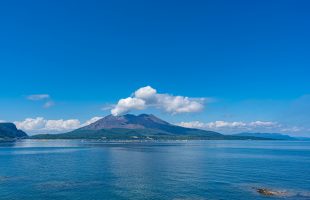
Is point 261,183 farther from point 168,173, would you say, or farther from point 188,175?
point 168,173

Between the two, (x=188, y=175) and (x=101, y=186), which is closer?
(x=101, y=186)

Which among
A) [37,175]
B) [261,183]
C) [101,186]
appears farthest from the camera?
[37,175]

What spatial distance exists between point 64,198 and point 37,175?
47182 millimetres

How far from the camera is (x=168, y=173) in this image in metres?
140

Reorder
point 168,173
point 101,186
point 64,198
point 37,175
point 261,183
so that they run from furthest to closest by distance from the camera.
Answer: point 168,173 → point 37,175 → point 261,183 → point 101,186 → point 64,198

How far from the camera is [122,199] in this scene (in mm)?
87938

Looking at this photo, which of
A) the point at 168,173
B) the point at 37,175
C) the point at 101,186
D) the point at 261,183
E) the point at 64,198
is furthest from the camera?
the point at 168,173

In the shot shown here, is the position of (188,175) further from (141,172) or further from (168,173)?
(141,172)

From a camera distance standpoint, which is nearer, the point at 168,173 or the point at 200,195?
the point at 200,195

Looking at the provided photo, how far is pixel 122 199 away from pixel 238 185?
139 ft

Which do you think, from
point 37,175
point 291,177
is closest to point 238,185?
point 291,177

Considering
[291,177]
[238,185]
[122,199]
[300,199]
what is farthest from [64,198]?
[291,177]

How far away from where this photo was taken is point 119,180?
118 m

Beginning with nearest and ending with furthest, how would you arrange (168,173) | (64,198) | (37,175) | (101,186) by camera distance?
(64,198) → (101,186) → (37,175) → (168,173)
